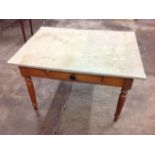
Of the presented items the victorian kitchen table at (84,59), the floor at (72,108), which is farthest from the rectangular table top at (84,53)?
the floor at (72,108)

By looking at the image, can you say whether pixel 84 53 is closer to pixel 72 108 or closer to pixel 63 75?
pixel 63 75

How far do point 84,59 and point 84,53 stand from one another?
0.09 meters

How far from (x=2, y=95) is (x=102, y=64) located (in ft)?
4.03

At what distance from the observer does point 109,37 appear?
5.11 feet

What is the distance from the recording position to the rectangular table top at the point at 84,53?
3.81 feet

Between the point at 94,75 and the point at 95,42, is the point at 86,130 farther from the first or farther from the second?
the point at 95,42

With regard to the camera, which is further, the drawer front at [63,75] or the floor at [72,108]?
the floor at [72,108]

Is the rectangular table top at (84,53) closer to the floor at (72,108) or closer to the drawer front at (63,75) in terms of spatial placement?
the drawer front at (63,75)

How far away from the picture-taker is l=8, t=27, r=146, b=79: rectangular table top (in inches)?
45.7

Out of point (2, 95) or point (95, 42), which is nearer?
point (95, 42)

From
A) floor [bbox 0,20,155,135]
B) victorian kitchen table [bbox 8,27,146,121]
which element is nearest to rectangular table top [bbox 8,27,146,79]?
victorian kitchen table [bbox 8,27,146,121]
